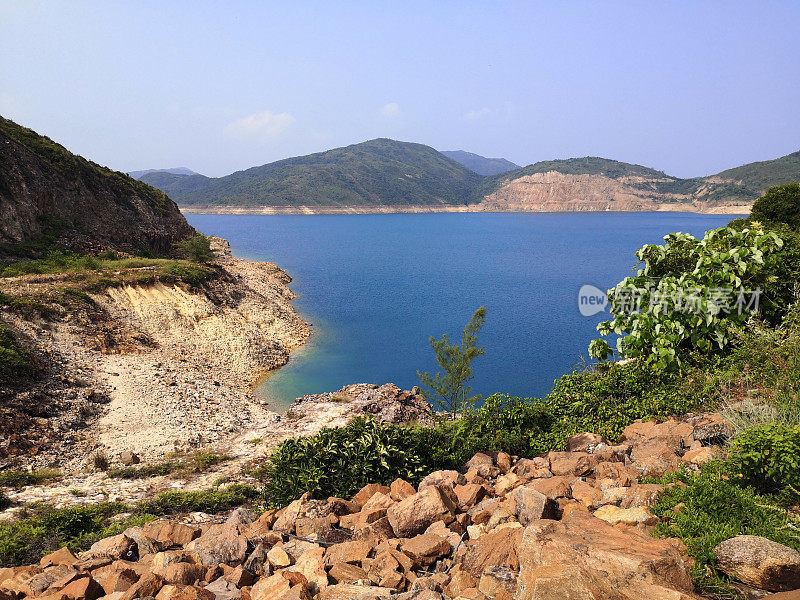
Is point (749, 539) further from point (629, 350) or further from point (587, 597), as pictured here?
point (629, 350)

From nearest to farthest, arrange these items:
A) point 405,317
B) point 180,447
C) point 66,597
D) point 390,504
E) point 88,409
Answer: point 66,597
point 390,504
point 180,447
point 88,409
point 405,317

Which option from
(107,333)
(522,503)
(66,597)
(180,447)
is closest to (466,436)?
(522,503)

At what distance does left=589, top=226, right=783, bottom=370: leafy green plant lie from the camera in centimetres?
1009

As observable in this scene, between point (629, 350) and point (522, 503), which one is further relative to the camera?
point (629, 350)

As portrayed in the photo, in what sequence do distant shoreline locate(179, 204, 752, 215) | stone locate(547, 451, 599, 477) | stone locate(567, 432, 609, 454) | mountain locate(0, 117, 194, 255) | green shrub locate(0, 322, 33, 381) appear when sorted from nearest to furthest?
stone locate(547, 451, 599, 477), stone locate(567, 432, 609, 454), green shrub locate(0, 322, 33, 381), mountain locate(0, 117, 194, 255), distant shoreline locate(179, 204, 752, 215)

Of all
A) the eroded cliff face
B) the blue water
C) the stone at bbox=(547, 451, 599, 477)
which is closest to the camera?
the stone at bbox=(547, 451, 599, 477)

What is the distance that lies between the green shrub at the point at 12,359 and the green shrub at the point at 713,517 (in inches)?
791

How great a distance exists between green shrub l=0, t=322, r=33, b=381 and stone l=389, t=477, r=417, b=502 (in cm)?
1594

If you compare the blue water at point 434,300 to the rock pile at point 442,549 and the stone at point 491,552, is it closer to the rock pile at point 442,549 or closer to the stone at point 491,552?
the rock pile at point 442,549

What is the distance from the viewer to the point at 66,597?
525 centimetres

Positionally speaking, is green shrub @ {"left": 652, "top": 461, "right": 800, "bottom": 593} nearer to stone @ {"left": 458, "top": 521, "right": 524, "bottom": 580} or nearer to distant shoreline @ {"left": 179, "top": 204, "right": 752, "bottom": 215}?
stone @ {"left": 458, "top": 521, "right": 524, "bottom": 580}

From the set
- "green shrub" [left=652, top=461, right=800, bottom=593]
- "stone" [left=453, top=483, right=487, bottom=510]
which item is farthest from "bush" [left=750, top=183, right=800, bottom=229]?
"stone" [left=453, top=483, right=487, bottom=510]

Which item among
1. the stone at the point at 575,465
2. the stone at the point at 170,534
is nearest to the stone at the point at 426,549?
the stone at the point at 575,465

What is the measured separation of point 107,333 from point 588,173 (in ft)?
654
